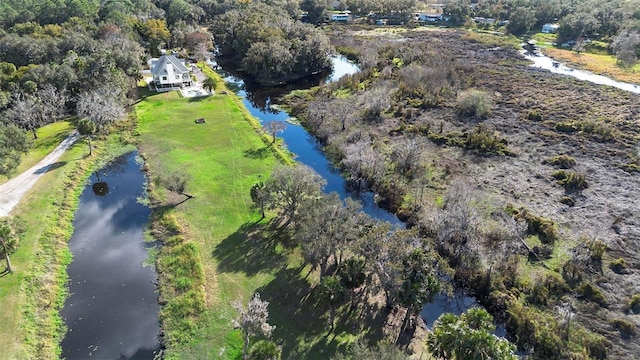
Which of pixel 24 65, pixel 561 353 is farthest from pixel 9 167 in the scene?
pixel 561 353

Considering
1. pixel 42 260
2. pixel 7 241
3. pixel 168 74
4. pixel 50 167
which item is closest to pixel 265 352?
pixel 42 260

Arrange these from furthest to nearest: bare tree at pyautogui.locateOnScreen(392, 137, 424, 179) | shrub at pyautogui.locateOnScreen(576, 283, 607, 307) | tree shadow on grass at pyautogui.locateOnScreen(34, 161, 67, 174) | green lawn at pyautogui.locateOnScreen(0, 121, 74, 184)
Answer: bare tree at pyautogui.locateOnScreen(392, 137, 424, 179) < green lawn at pyautogui.locateOnScreen(0, 121, 74, 184) < tree shadow on grass at pyautogui.locateOnScreen(34, 161, 67, 174) < shrub at pyautogui.locateOnScreen(576, 283, 607, 307)

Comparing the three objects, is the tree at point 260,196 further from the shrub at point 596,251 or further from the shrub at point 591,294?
the shrub at point 596,251

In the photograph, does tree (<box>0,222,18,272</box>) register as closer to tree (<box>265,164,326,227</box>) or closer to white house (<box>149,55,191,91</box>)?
tree (<box>265,164,326,227</box>)

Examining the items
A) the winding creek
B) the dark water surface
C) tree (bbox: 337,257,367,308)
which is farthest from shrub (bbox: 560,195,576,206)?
tree (bbox: 337,257,367,308)

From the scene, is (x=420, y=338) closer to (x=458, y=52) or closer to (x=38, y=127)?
(x=38, y=127)

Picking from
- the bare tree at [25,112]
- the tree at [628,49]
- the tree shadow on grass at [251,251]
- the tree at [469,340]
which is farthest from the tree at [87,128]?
the tree at [628,49]
